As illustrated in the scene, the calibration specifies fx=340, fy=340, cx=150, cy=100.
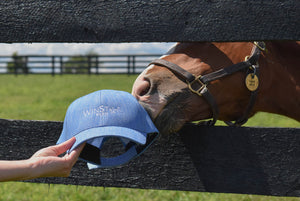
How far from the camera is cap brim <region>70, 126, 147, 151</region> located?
124cm

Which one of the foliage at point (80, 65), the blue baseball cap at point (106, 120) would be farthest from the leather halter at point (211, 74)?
the foliage at point (80, 65)

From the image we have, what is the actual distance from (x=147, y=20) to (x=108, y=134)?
0.55m

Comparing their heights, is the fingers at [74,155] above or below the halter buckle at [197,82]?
below

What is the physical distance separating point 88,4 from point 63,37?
0.62ft

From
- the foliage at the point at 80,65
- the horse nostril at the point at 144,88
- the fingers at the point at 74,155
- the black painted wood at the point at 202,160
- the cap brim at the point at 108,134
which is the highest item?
the horse nostril at the point at 144,88

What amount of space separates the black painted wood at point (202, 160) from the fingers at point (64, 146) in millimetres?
499

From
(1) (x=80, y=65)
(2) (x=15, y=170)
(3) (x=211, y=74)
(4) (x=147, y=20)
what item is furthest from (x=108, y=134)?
(1) (x=80, y=65)

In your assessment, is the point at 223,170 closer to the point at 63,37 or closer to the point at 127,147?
the point at 127,147

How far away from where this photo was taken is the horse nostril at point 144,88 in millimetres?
1595

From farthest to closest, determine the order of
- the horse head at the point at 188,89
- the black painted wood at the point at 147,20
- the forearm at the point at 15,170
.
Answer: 1. the horse head at the point at 188,89
2. the black painted wood at the point at 147,20
3. the forearm at the point at 15,170

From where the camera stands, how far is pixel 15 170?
1074 mm

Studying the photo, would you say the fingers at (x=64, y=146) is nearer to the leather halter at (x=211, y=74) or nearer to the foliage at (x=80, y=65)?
the leather halter at (x=211, y=74)

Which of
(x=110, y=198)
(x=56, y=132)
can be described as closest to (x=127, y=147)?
(x=56, y=132)

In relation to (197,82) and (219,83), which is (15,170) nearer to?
(197,82)
